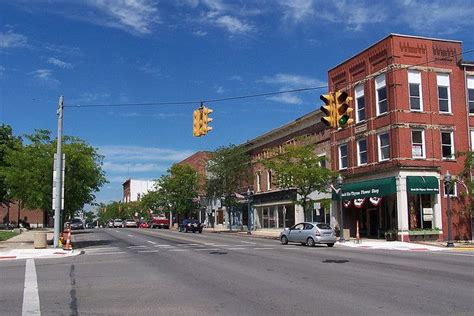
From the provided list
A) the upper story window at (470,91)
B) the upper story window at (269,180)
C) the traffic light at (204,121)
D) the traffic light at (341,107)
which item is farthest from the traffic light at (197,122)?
the upper story window at (269,180)

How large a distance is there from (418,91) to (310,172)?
28.9 ft

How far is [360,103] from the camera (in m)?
38.9

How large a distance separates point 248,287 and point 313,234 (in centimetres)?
1808

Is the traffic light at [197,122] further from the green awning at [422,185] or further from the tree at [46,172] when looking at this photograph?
the green awning at [422,185]

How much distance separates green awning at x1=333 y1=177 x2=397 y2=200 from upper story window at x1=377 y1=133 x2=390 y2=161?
163 cm

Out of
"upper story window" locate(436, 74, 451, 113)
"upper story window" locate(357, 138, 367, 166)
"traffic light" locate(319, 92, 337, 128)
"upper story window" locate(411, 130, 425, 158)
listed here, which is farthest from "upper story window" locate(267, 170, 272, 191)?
"traffic light" locate(319, 92, 337, 128)

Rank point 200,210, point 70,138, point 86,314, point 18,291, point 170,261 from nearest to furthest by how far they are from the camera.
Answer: point 86,314 < point 18,291 < point 170,261 < point 70,138 < point 200,210

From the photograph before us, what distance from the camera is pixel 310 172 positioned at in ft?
124

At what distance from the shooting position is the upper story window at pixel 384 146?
117 feet

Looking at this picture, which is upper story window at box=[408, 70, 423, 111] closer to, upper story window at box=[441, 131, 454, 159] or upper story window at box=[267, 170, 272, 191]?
upper story window at box=[441, 131, 454, 159]

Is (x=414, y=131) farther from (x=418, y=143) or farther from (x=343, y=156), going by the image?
(x=343, y=156)

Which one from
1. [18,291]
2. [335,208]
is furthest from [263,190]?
[18,291]

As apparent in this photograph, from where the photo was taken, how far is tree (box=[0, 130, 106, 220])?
30.5 meters

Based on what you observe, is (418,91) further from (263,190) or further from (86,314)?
(86,314)
